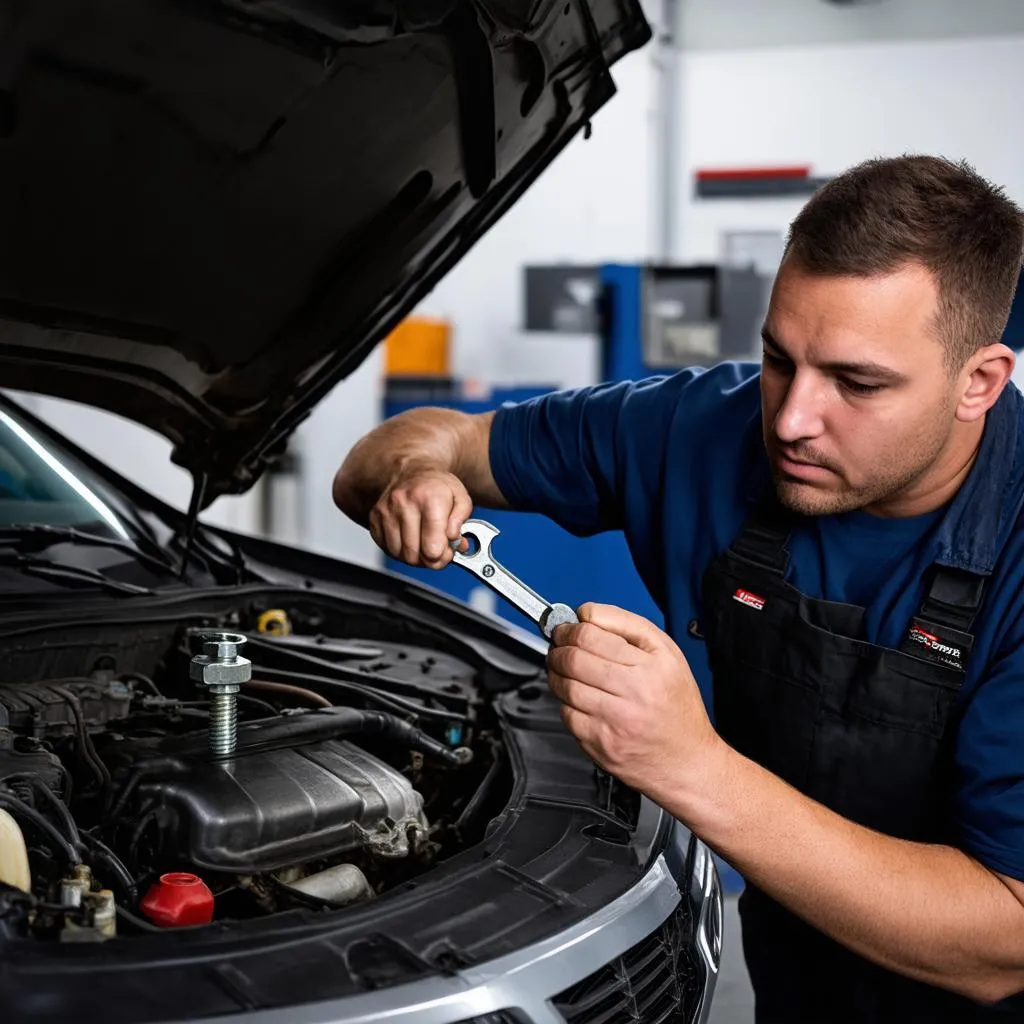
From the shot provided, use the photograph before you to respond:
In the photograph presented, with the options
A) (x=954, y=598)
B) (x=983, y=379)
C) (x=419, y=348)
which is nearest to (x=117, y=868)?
(x=954, y=598)

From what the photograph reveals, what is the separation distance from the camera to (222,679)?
4.39ft

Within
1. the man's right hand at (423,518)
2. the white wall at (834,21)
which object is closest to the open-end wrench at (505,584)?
the man's right hand at (423,518)

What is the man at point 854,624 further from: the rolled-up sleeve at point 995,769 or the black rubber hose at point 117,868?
the black rubber hose at point 117,868

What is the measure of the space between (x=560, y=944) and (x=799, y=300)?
713mm

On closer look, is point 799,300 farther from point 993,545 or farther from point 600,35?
point 600,35

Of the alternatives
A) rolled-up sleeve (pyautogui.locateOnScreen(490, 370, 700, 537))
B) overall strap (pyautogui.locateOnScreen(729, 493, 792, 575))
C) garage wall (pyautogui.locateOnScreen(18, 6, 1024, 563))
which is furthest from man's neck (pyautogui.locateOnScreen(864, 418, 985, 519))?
garage wall (pyautogui.locateOnScreen(18, 6, 1024, 563))

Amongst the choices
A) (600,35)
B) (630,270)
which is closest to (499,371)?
(630,270)

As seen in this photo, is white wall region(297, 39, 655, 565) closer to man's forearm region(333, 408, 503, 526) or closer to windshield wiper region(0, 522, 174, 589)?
windshield wiper region(0, 522, 174, 589)

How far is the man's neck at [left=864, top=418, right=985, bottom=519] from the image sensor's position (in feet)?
4.66

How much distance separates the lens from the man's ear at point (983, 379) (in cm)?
135

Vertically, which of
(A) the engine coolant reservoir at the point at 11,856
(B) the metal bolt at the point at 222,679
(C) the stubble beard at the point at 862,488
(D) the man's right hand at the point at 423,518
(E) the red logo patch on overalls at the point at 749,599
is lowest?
(A) the engine coolant reservoir at the point at 11,856

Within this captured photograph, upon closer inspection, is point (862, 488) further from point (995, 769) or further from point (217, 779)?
point (217, 779)

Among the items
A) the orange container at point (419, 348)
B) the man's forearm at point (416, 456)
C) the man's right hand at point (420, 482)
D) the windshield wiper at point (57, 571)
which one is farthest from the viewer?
the orange container at point (419, 348)

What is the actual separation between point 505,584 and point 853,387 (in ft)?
1.43
